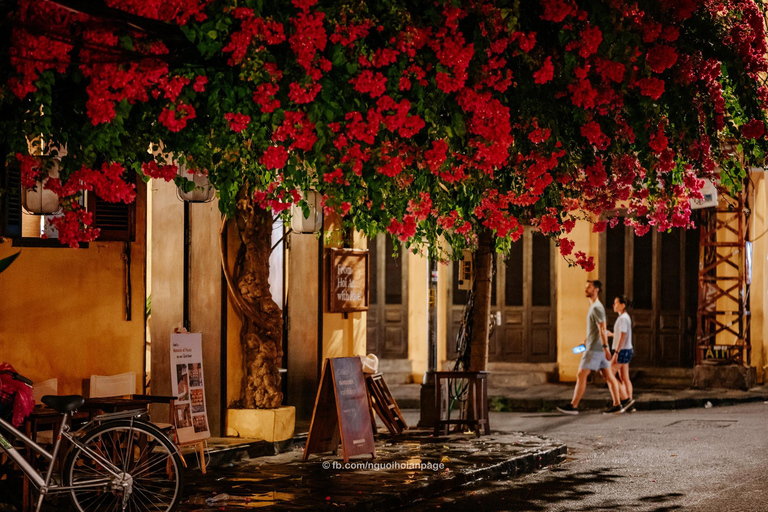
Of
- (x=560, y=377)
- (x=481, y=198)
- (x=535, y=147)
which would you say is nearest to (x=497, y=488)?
(x=481, y=198)

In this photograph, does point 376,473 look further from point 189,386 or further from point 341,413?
point 189,386

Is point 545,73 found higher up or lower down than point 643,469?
higher up

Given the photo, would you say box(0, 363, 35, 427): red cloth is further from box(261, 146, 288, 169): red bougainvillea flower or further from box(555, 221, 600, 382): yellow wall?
box(555, 221, 600, 382): yellow wall

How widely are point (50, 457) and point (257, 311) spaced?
16.7 feet

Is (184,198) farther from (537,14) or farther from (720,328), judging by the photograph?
(720,328)

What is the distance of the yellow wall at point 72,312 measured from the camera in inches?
405

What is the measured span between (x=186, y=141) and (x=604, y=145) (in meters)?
3.52

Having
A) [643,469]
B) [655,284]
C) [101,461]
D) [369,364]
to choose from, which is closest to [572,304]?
[655,284]

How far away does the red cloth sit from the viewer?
8406 mm

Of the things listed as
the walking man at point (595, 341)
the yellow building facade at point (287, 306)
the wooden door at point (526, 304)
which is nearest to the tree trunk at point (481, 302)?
the yellow building facade at point (287, 306)

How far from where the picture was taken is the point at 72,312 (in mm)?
10852

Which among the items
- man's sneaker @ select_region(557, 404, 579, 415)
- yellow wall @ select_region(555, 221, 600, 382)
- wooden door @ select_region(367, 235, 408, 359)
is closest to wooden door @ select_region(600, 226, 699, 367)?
yellow wall @ select_region(555, 221, 600, 382)

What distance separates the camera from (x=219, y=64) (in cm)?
789

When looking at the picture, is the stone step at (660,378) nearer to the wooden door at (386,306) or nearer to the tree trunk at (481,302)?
the wooden door at (386,306)
